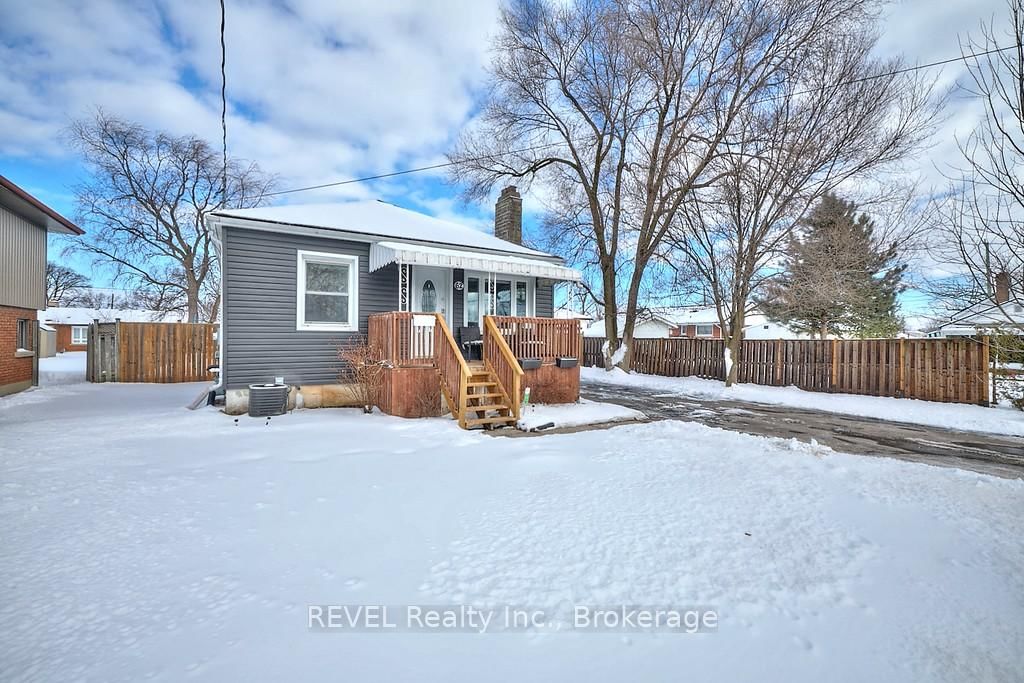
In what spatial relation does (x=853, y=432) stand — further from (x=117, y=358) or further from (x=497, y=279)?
(x=117, y=358)

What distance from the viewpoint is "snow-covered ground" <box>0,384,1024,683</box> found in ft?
6.82

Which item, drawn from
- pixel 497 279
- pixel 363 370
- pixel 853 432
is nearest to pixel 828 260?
pixel 853 432

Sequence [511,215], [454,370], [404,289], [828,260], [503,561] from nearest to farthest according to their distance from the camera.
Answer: [503,561]
[454,370]
[404,289]
[828,260]
[511,215]

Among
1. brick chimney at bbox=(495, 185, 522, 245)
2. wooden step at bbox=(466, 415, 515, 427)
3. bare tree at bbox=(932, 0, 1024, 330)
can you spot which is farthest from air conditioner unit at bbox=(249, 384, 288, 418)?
bare tree at bbox=(932, 0, 1024, 330)

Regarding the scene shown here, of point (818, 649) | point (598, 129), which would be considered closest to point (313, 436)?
point (818, 649)

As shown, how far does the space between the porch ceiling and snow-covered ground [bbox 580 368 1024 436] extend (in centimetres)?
560

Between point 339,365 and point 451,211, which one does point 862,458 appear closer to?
point 339,365

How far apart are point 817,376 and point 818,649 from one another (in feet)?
42.0

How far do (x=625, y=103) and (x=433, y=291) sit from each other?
11087 mm

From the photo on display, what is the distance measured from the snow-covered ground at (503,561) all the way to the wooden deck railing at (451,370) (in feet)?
5.29

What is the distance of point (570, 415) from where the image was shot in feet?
26.6

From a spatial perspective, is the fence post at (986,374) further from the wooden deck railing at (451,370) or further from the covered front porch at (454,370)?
Result: the wooden deck railing at (451,370)

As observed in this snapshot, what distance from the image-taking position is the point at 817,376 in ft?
42.0

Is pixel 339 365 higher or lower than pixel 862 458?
higher
